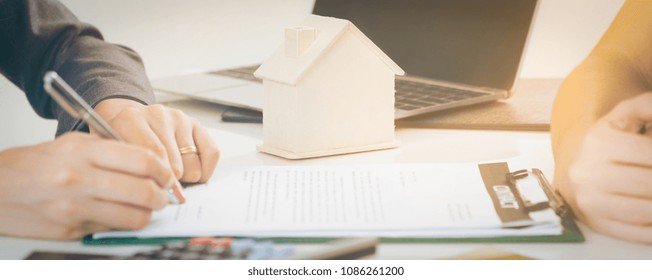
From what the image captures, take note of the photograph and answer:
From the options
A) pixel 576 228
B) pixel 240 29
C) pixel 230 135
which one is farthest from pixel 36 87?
pixel 576 228

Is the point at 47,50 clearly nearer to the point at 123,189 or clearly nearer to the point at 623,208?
the point at 123,189

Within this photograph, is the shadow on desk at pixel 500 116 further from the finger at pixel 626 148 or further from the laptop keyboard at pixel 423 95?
the finger at pixel 626 148

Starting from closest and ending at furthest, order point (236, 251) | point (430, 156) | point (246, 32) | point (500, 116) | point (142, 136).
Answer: point (236, 251) → point (142, 136) → point (430, 156) → point (500, 116) → point (246, 32)

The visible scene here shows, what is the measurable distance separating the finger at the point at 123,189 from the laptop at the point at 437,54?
0.38 meters

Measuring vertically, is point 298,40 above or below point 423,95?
above

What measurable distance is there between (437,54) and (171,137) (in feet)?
1.74

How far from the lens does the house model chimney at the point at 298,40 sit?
2.49 ft

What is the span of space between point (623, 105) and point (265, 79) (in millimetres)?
352

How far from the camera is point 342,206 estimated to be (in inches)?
Result: 24.2

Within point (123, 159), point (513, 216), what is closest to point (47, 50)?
point (123, 159)

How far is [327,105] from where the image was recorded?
2.53 feet

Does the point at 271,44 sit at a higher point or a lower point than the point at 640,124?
lower

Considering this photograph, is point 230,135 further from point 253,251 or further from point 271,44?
point 271,44

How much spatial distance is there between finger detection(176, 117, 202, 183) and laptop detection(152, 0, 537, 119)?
23cm
